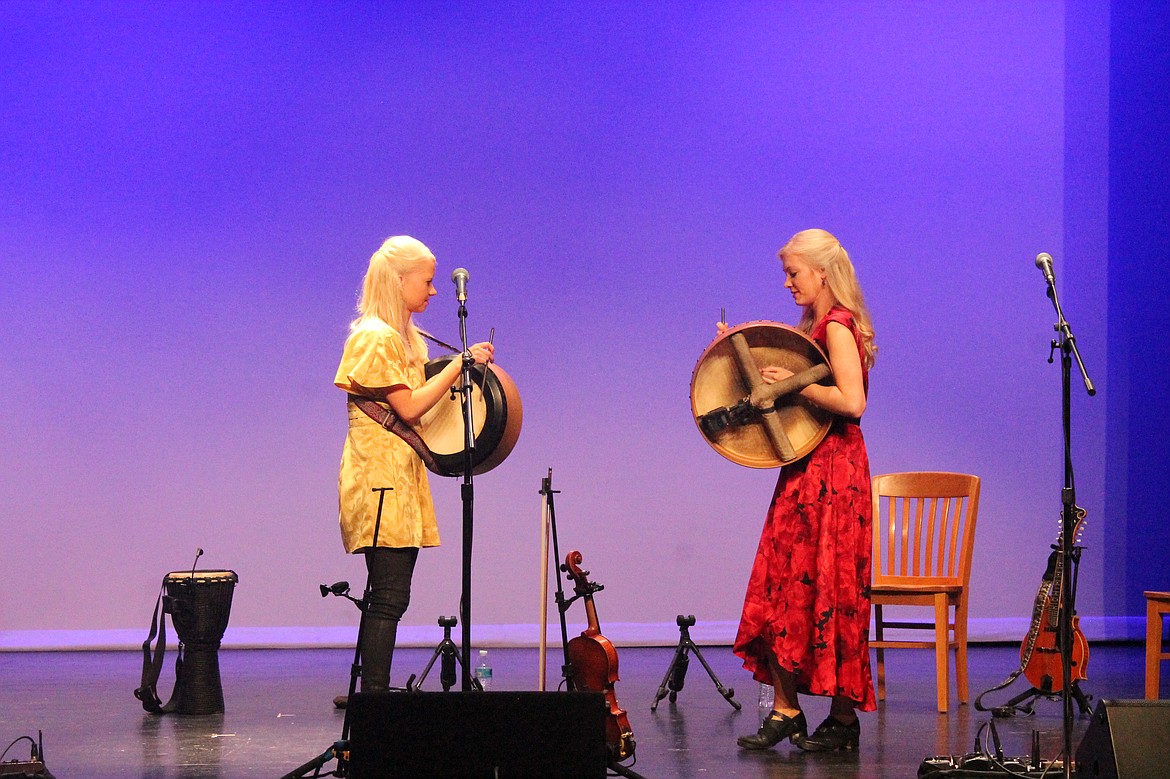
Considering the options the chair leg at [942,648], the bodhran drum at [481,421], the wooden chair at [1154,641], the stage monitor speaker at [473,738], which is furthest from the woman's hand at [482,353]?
the wooden chair at [1154,641]

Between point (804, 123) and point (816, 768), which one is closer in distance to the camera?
point (816, 768)

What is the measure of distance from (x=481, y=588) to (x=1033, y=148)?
4.18 metres

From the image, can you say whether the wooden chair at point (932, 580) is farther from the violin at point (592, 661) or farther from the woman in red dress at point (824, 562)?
the violin at point (592, 661)

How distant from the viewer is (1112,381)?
698 centimetres

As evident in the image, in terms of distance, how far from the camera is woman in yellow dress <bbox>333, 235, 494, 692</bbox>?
3838mm

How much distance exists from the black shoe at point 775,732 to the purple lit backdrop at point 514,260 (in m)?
2.95

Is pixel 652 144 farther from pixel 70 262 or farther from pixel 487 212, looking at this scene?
pixel 70 262

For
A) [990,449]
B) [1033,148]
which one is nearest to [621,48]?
[1033,148]

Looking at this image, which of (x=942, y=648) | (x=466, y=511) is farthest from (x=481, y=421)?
(x=942, y=648)

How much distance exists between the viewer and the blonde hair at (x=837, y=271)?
3789 mm

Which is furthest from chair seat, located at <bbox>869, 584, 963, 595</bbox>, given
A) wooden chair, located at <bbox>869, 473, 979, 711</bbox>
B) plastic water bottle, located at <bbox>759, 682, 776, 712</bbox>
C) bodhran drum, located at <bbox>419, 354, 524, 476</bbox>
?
bodhran drum, located at <bbox>419, 354, 524, 476</bbox>

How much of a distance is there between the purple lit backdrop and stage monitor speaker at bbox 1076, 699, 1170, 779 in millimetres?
4100

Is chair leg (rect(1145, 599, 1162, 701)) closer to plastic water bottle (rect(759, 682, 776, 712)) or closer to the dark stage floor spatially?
the dark stage floor

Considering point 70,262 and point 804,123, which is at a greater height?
point 804,123
